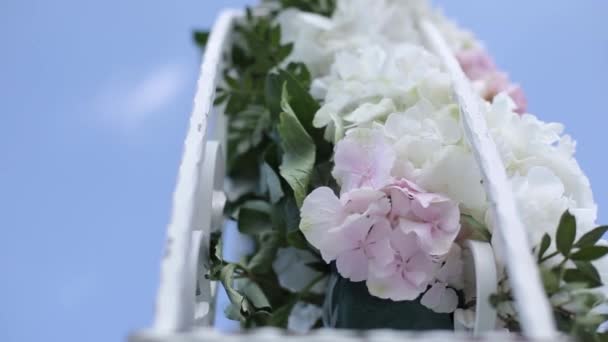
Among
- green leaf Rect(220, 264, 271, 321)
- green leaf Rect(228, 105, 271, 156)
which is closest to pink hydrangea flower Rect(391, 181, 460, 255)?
green leaf Rect(220, 264, 271, 321)

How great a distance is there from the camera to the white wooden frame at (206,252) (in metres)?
0.30

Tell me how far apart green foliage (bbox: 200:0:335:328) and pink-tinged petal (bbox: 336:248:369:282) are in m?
0.07

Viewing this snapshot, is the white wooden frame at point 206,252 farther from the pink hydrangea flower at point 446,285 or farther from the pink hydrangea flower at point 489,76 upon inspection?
the pink hydrangea flower at point 489,76

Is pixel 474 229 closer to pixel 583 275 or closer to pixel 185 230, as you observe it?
pixel 583 275

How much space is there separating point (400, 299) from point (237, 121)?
1.27 ft

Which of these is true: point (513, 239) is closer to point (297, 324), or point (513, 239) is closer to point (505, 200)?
point (505, 200)

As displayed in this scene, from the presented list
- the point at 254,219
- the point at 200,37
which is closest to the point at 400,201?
the point at 254,219

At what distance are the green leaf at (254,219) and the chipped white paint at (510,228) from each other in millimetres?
218

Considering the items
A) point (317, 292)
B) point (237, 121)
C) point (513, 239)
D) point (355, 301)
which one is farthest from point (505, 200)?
point (237, 121)

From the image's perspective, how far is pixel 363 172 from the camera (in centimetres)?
48

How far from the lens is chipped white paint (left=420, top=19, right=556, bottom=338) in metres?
0.31

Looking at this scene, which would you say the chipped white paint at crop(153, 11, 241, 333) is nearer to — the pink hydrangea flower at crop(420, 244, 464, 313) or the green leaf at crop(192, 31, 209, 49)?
the pink hydrangea flower at crop(420, 244, 464, 313)

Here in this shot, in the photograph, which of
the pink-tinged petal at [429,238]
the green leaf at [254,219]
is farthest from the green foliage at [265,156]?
the pink-tinged petal at [429,238]

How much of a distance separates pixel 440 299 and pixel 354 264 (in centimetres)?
6
